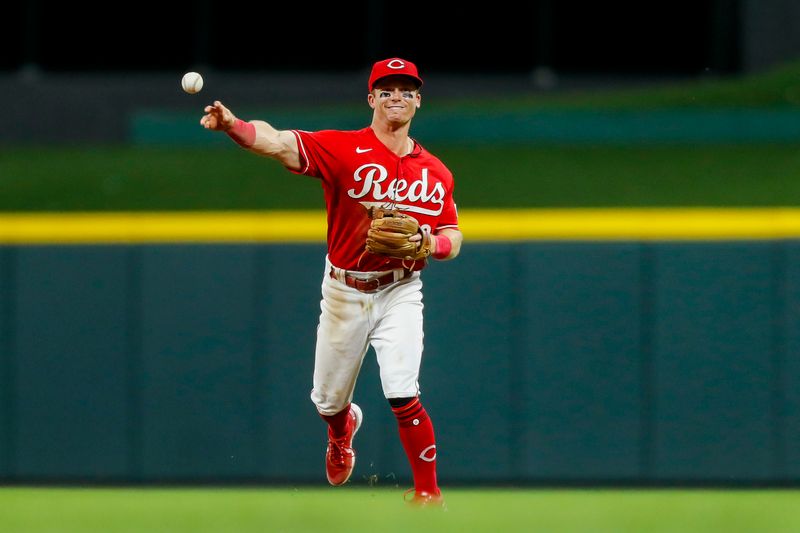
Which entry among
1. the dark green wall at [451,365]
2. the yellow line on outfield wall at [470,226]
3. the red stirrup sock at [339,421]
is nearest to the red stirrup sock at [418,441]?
the red stirrup sock at [339,421]

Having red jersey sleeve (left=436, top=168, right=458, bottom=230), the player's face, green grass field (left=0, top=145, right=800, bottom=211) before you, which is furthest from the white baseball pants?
green grass field (left=0, top=145, right=800, bottom=211)

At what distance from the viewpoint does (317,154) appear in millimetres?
4832

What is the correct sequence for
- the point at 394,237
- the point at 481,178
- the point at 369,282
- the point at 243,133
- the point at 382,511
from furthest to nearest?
the point at 481,178
the point at 382,511
the point at 369,282
the point at 394,237
the point at 243,133

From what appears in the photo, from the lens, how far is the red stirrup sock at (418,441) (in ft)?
16.0

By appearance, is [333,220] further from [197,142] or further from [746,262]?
[197,142]

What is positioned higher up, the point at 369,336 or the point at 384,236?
the point at 384,236

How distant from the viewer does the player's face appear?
4.84 m

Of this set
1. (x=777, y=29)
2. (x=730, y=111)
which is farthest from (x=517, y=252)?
(x=777, y=29)

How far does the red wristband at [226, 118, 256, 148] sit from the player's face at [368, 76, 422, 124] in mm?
571

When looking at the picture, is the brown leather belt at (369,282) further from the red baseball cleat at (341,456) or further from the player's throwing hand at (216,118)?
the player's throwing hand at (216,118)

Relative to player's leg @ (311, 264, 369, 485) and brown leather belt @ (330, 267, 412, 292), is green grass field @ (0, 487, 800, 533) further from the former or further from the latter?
brown leather belt @ (330, 267, 412, 292)

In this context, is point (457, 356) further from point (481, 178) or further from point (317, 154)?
point (481, 178)

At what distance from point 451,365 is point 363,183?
176 cm

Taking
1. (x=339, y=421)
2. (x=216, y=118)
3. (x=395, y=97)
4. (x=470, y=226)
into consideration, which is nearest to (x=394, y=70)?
(x=395, y=97)
